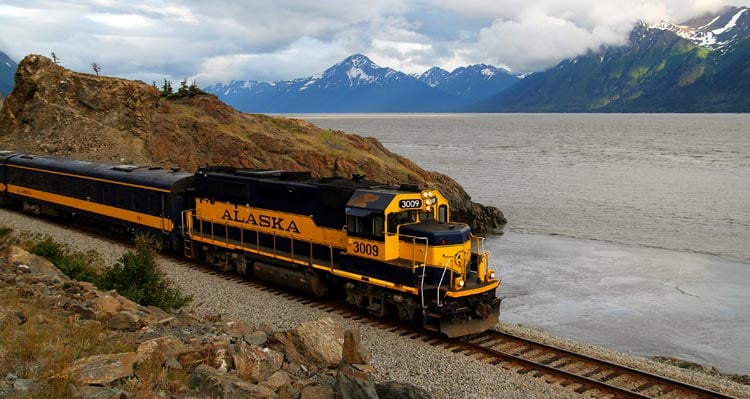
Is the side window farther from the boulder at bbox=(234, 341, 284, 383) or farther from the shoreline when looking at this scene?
the shoreline

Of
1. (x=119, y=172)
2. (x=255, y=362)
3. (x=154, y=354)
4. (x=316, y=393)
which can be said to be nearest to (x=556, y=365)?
(x=316, y=393)

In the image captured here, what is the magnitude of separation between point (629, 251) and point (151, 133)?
3649 centimetres

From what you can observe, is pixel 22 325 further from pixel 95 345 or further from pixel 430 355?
pixel 430 355

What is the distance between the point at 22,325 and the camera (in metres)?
10.5

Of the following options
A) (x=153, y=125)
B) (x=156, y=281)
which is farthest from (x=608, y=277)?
(x=153, y=125)

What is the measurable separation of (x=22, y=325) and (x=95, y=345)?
1601mm

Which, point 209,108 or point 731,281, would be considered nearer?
point 731,281

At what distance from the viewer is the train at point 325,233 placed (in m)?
16.0

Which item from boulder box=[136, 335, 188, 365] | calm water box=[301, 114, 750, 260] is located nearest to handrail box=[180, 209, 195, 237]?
boulder box=[136, 335, 188, 365]

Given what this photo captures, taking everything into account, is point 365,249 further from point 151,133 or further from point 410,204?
point 151,133

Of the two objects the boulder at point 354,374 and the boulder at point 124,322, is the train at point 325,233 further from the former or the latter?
the boulder at point 124,322

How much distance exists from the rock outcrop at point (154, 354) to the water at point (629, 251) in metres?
13.6

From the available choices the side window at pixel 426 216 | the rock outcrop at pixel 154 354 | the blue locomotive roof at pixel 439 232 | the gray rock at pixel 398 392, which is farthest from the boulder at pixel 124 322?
the side window at pixel 426 216

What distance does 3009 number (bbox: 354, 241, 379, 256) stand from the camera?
1654 centimetres
